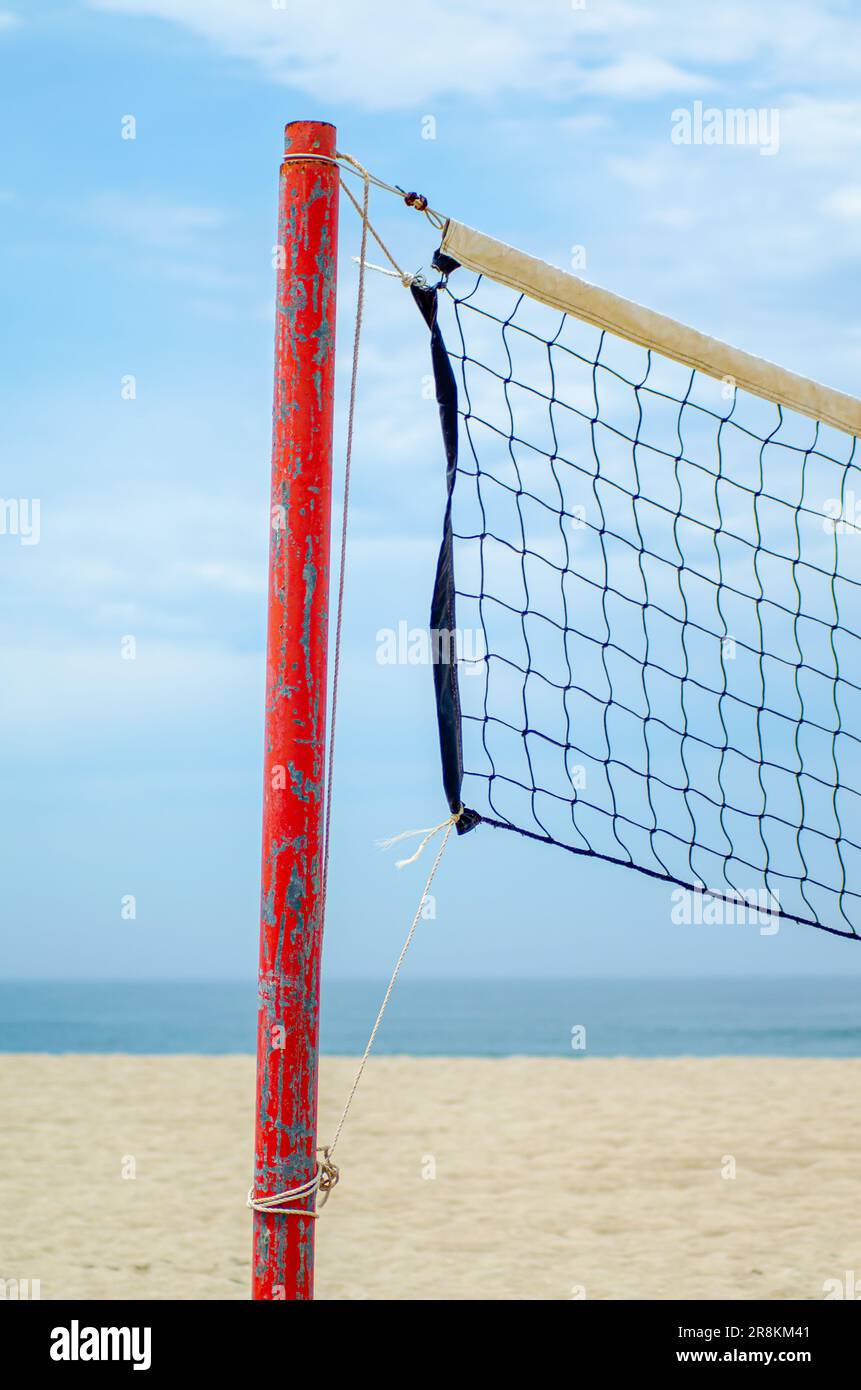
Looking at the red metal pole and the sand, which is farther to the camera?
the sand

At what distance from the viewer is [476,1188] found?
707 cm

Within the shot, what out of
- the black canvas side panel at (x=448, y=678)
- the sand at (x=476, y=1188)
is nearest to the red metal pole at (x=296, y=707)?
the black canvas side panel at (x=448, y=678)

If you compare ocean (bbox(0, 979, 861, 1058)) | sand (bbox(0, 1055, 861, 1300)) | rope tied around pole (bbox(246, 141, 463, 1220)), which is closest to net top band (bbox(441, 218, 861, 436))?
rope tied around pole (bbox(246, 141, 463, 1220))

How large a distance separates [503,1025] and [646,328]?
3797 centimetres

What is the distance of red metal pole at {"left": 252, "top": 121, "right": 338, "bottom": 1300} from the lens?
2764 millimetres

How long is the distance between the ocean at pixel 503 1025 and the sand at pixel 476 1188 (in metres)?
11.5

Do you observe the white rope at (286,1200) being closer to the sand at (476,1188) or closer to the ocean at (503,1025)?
the sand at (476,1188)

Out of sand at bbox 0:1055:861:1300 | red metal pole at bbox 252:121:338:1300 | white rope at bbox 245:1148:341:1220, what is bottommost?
sand at bbox 0:1055:861:1300

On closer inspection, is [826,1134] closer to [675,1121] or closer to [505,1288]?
[675,1121]

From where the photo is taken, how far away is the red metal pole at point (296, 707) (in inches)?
109

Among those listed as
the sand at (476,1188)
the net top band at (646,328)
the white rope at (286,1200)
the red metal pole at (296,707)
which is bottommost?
the sand at (476,1188)

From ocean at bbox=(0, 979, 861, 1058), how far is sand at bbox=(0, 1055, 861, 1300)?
11509 mm

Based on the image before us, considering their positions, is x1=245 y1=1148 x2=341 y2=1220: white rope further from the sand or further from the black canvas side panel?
the sand
